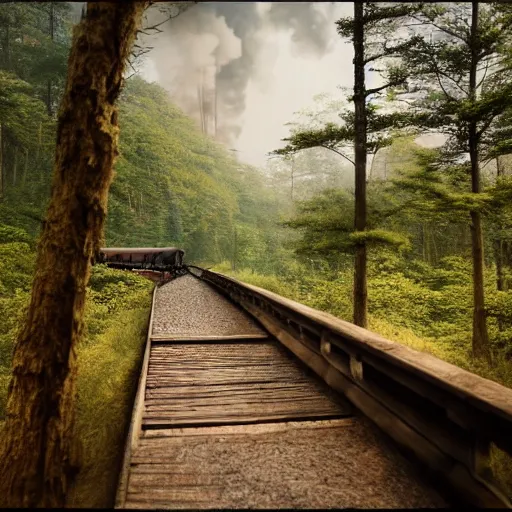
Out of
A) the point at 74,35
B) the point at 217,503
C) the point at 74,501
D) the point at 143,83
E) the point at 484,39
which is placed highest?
the point at 143,83

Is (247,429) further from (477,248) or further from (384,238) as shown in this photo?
(477,248)

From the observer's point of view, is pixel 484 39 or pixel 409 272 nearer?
pixel 484 39

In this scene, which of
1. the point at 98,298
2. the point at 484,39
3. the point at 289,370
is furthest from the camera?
the point at 98,298

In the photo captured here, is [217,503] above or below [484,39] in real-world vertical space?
below

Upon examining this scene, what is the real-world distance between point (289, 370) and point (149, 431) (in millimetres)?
2048

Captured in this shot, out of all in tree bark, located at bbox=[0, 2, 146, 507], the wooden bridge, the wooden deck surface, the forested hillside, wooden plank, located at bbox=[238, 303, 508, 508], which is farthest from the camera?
the forested hillside

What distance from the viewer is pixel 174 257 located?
2064 centimetres

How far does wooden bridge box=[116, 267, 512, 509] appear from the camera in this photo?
1.95m

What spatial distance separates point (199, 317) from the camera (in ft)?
26.3

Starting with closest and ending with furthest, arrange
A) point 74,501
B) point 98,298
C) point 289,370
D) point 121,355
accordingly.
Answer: point 74,501 < point 289,370 < point 121,355 < point 98,298

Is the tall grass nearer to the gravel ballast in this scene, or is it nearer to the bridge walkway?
the bridge walkway

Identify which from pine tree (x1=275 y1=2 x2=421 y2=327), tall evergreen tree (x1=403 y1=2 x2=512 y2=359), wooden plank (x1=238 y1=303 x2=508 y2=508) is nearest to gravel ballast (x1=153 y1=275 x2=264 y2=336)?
wooden plank (x1=238 y1=303 x2=508 y2=508)

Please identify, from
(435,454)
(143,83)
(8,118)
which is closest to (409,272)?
(435,454)

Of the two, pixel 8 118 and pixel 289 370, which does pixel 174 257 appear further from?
pixel 289 370
